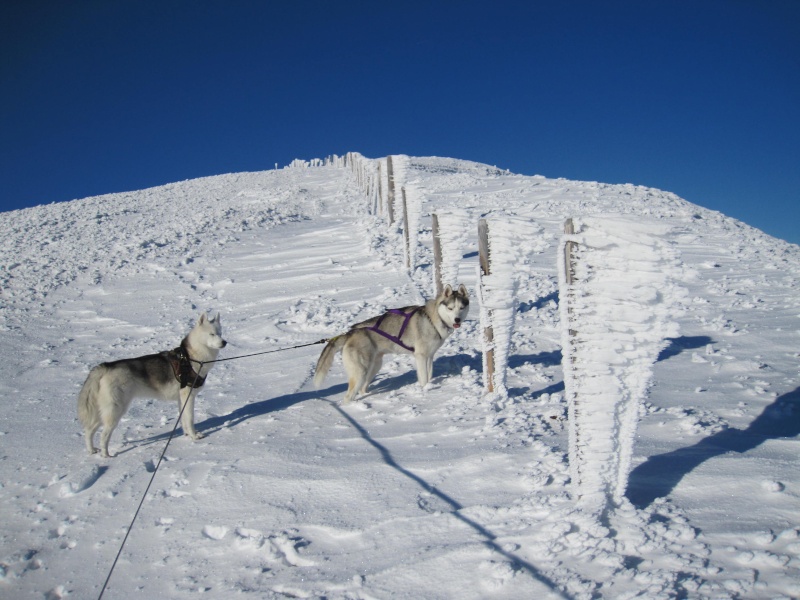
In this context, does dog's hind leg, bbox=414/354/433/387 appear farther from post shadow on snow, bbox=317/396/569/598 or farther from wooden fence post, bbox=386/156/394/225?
wooden fence post, bbox=386/156/394/225

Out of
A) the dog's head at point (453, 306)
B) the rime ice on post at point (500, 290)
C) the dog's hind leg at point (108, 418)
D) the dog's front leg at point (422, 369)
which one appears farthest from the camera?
the dog's front leg at point (422, 369)

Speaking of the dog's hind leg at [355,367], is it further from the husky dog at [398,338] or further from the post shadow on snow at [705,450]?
the post shadow on snow at [705,450]

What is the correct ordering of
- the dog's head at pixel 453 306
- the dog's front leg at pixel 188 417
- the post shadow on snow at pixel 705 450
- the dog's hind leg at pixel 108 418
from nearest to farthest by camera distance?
the post shadow on snow at pixel 705 450 < the dog's hind leg at pixel 108 418 < the dog's front leg at pixel 188 417 < the dog's head at pixel 453 306

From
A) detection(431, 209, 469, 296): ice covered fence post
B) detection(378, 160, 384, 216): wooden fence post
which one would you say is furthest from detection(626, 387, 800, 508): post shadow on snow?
detection(378, 160, 384, 216): wooden fence post

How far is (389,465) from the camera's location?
477 cm

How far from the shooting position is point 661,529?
129 inches

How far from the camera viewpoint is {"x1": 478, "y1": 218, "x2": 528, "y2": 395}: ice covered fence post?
574cm

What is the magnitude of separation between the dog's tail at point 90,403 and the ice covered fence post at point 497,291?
4288 millimetres

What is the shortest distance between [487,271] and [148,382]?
400 centimetres

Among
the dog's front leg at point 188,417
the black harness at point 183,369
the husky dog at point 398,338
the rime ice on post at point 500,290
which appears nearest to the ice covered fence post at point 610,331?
the rime ice on post at point 500,290

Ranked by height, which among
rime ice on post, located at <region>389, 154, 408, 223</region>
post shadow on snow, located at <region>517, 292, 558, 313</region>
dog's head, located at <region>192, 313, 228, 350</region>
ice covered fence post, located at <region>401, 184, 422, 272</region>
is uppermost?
rime ice on post, located at <region>389, 154, 408, 223</region>

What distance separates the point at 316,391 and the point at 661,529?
192 inches

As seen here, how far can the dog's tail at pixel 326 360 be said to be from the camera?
6731 millimetres

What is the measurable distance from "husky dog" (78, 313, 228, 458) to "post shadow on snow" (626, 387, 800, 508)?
4.56 metres
